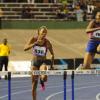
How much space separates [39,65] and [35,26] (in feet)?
71.1

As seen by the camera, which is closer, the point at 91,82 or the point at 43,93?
the point at 43,93

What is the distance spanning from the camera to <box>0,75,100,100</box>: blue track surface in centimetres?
1705

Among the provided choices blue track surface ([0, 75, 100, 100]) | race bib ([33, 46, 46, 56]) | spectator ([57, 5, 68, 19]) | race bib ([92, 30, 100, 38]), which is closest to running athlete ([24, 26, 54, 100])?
race bib ([33, 46, 46, 56])

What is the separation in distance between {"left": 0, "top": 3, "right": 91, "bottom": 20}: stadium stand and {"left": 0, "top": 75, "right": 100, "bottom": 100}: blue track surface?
38.5 feet

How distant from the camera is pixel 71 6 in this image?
37250 millimetres

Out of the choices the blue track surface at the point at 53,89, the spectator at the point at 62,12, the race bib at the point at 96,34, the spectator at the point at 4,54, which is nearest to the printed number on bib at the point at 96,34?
the race bib at the point at 96,34

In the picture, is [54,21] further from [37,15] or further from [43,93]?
[43,93]

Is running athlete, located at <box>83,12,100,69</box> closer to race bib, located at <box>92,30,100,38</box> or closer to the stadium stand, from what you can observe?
race bib, located at <box>92,30,100,38</box>

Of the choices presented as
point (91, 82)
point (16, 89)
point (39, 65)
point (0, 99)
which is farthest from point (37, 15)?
point (39, 65)

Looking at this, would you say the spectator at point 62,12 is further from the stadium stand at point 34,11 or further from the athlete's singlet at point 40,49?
the athlete's singlet at point 40,49

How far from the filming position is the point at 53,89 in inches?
774

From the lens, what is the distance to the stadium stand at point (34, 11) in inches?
1410

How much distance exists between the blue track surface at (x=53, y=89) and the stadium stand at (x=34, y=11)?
38.5 ft

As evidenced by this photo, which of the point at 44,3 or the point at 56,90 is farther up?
the point at 44,3
